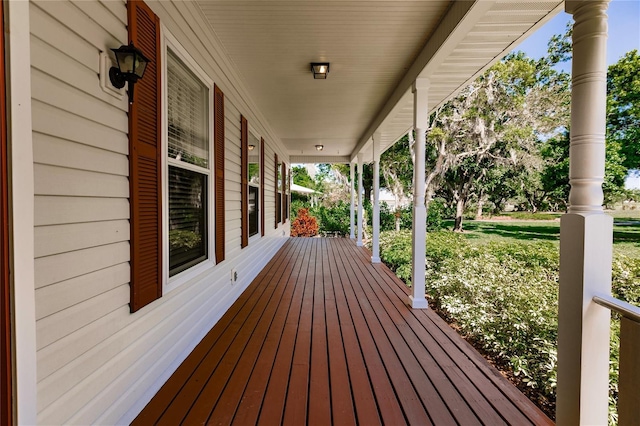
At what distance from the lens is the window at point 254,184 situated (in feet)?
15.5

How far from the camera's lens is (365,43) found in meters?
2.93

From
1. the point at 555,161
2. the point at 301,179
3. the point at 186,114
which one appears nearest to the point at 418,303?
the point at 186,114

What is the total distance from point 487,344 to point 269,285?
2.76 m

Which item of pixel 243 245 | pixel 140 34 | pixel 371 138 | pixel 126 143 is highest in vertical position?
pixel 371 138

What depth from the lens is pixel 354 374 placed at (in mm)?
2076

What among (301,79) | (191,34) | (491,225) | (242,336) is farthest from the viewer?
(491,225)

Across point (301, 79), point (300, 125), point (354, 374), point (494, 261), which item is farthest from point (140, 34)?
point (494, 261)

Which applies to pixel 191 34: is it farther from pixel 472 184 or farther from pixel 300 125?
pixel 472 184

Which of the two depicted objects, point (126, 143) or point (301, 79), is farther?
point (301, 79)

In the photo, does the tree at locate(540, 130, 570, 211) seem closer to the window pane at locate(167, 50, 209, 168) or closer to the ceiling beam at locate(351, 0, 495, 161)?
the ceiling beam at locate(351, 0, 495, 161)

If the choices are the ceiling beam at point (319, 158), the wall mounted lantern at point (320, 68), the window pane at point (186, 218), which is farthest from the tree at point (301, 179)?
the window pane at point (186, 218)

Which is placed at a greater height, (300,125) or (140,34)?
(300,125)

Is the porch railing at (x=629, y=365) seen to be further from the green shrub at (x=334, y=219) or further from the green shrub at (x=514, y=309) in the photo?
the green shrub at (x=334, y=219)

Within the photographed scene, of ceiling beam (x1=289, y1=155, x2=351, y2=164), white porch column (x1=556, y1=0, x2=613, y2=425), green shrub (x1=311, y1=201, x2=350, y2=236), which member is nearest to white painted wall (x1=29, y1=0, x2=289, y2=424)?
white porch column (x1=556, y1=0, x2=613, y2=425)
